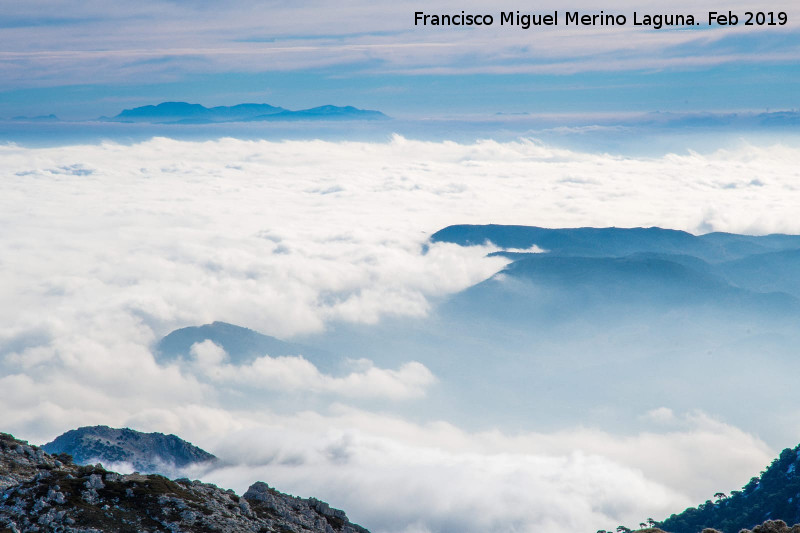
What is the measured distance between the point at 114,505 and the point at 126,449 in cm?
11690

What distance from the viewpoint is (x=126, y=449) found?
16300cm

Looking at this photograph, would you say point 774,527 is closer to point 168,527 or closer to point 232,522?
point 232,522

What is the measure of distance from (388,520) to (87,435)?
67.9m

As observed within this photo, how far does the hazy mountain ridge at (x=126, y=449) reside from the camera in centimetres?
15712

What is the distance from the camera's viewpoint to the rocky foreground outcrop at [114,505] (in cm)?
5172

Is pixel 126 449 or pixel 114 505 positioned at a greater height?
pixel 114 505

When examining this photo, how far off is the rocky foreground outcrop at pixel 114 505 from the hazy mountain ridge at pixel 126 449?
9696 cm

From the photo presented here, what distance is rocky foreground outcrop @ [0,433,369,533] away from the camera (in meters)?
51.7

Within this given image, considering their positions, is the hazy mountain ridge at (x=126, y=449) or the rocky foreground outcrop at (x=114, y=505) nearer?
the rocky foreground outcrop at (x=114, y=505)

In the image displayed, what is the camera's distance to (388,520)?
17262cm

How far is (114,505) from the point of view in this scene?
5462cm

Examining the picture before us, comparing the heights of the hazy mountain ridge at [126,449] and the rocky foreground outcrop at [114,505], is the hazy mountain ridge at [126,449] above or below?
below

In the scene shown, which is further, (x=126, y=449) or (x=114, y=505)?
(x=126, y=449)

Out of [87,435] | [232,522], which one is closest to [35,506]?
[232,522]
